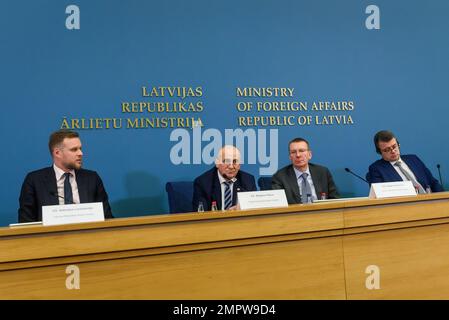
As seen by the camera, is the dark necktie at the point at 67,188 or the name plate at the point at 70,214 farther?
the dark necktie at the point at 67,188

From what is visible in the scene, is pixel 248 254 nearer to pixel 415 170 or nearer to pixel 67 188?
pixel 67 188

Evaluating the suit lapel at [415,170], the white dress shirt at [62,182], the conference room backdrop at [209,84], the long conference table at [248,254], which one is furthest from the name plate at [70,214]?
the suit lapel at [415,170]

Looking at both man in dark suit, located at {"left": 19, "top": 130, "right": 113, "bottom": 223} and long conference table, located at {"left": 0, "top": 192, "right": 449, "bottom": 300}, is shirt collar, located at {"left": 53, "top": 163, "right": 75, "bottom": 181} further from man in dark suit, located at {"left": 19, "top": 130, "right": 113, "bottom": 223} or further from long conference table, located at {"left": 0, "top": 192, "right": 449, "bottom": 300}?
long conference table, located at {"left": 0, "top": 192, "right": 449, "bottom": 300}

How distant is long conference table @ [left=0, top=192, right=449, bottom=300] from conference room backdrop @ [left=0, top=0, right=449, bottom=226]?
7.23ft

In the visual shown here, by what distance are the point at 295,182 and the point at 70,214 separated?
212cm

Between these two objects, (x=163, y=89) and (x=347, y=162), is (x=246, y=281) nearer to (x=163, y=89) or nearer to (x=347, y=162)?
(x=163, y=89)

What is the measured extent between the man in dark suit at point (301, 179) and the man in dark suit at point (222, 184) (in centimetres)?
26

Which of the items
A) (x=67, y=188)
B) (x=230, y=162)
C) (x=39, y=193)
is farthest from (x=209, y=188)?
(x=39, y=193)

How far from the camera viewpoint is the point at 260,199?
2.49 meters

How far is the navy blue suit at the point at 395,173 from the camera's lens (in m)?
4.10

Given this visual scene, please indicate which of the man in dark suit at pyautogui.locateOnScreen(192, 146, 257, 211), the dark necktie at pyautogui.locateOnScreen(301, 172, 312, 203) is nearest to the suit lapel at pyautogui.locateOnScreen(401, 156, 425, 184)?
the dark necktie at pyautogui.locateOnScreen(301, 172, 312, 203)

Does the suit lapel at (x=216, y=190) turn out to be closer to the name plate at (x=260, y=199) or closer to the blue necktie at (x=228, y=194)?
the blue necktie at (x=228, y=194)

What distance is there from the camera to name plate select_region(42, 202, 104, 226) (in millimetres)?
2025
